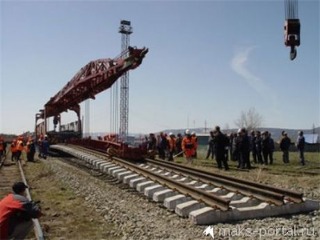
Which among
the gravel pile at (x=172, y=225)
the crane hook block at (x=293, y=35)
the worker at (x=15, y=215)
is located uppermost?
the crane hook block at (x=293, y=35)

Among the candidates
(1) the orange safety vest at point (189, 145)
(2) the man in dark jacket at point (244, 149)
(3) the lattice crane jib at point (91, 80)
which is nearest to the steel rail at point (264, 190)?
(2) the man in dark jacket at point (244, 149)

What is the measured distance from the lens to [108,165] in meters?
15.0

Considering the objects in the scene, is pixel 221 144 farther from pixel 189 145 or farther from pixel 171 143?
pixel 171 143

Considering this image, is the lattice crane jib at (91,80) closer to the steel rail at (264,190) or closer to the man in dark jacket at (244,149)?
the man in dark jacket at (244,149)

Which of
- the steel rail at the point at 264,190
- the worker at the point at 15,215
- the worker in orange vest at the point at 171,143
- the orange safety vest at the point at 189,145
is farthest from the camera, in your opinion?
the worker in orange vest at the point at 171,143

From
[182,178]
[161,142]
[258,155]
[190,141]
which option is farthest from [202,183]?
[161,142]

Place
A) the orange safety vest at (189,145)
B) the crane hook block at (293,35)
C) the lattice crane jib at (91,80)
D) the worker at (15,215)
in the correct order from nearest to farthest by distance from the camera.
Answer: the worker at (15,215) < the crane hook block at (293,35) < the orange safety vest at (189,145) < the lattice crane jib at (91,80)

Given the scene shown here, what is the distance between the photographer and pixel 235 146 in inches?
700

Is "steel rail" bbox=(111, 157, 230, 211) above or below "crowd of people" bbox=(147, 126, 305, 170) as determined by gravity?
below

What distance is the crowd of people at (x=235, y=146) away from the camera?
53.9 ft

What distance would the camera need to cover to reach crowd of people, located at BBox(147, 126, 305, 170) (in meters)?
16.4

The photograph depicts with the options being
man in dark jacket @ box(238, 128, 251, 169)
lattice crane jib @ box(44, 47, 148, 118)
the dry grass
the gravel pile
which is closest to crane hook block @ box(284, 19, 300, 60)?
man in dark jacket @ box(238, 128, 251, 169)

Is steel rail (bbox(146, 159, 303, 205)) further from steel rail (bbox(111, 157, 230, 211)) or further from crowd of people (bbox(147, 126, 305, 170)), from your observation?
crowd of people (bbox(147, 126, 305, 170))

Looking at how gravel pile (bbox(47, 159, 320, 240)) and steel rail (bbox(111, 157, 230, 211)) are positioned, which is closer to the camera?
gravel pile (bbox(47, 159, 320, 240))
